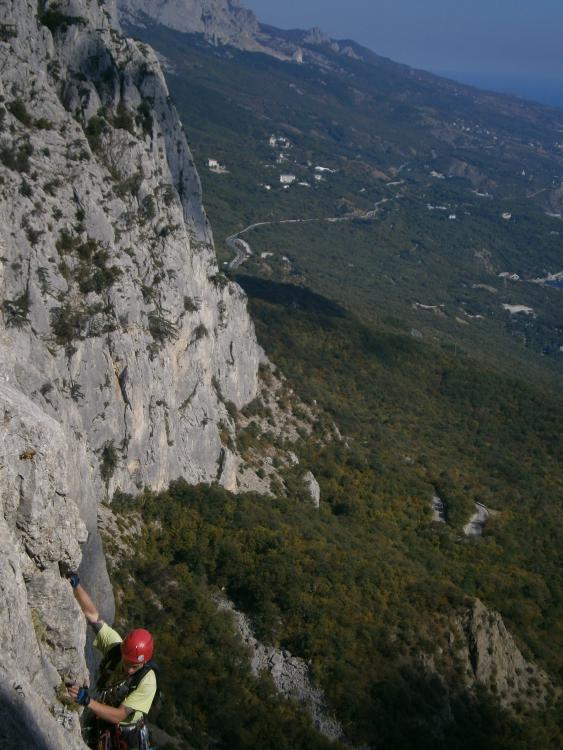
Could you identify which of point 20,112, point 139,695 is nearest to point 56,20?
point 20,112

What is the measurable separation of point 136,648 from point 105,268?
2556 cm

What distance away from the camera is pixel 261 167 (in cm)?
19112

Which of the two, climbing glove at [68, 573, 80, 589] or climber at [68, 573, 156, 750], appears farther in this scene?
climbing glove at [68, 573, 80, 589]

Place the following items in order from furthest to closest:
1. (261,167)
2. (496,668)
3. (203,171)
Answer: (261,167) → (203,171) → (496,668)

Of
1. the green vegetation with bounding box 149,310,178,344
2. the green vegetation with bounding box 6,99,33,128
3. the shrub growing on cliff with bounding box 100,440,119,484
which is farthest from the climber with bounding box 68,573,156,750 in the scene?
the green vegetation with bounding box 6,99,33,128

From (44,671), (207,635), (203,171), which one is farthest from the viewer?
(203,171)

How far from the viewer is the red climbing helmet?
30.8 feet

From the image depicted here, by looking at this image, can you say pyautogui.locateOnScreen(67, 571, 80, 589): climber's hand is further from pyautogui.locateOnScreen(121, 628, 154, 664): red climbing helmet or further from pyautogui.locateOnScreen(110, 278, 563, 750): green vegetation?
pyautogui.locateOnScreen(110, 278, 563, 750): green vegetation

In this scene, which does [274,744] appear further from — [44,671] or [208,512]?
[44,671]

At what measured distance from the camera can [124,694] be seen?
32.3 ft

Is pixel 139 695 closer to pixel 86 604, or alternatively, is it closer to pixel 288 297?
pixel 86 604

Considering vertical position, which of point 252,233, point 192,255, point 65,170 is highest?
point 65,170

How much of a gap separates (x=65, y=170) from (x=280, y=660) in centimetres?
2411

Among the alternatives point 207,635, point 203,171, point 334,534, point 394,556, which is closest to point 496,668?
point 394,556
